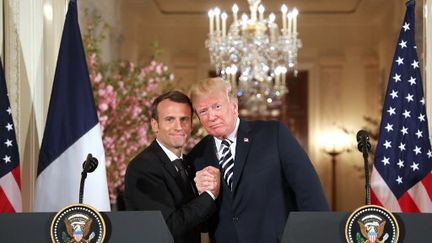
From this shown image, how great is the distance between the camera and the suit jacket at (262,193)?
3543 millimetres

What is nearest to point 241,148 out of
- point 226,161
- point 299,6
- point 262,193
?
point 226,161

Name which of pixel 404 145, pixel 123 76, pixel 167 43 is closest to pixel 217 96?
pixel 404 145

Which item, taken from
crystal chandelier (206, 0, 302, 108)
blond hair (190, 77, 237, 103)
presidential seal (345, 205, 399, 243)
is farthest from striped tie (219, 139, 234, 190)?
crystal chandelier (206, 0, 302, 108)

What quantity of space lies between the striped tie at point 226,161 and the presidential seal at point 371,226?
1.05 m

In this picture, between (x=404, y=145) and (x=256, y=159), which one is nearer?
(x=256, y=159)

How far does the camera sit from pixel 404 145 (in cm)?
392

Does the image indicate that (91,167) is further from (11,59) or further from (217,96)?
(11,59)

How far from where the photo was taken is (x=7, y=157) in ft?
12.3

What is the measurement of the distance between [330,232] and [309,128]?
10188 millimetres

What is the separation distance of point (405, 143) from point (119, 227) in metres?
A: 1.89

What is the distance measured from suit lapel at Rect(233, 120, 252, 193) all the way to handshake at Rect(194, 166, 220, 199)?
190 mm

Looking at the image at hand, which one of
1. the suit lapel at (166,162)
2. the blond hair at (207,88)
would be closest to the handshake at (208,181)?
the suit lapel at (166,162)

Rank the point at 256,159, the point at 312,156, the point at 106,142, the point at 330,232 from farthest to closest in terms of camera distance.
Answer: the point at 312,156
the point at 106,142
the point at 256,159
the point at 330,232

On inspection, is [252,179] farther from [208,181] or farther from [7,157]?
[7,157]
